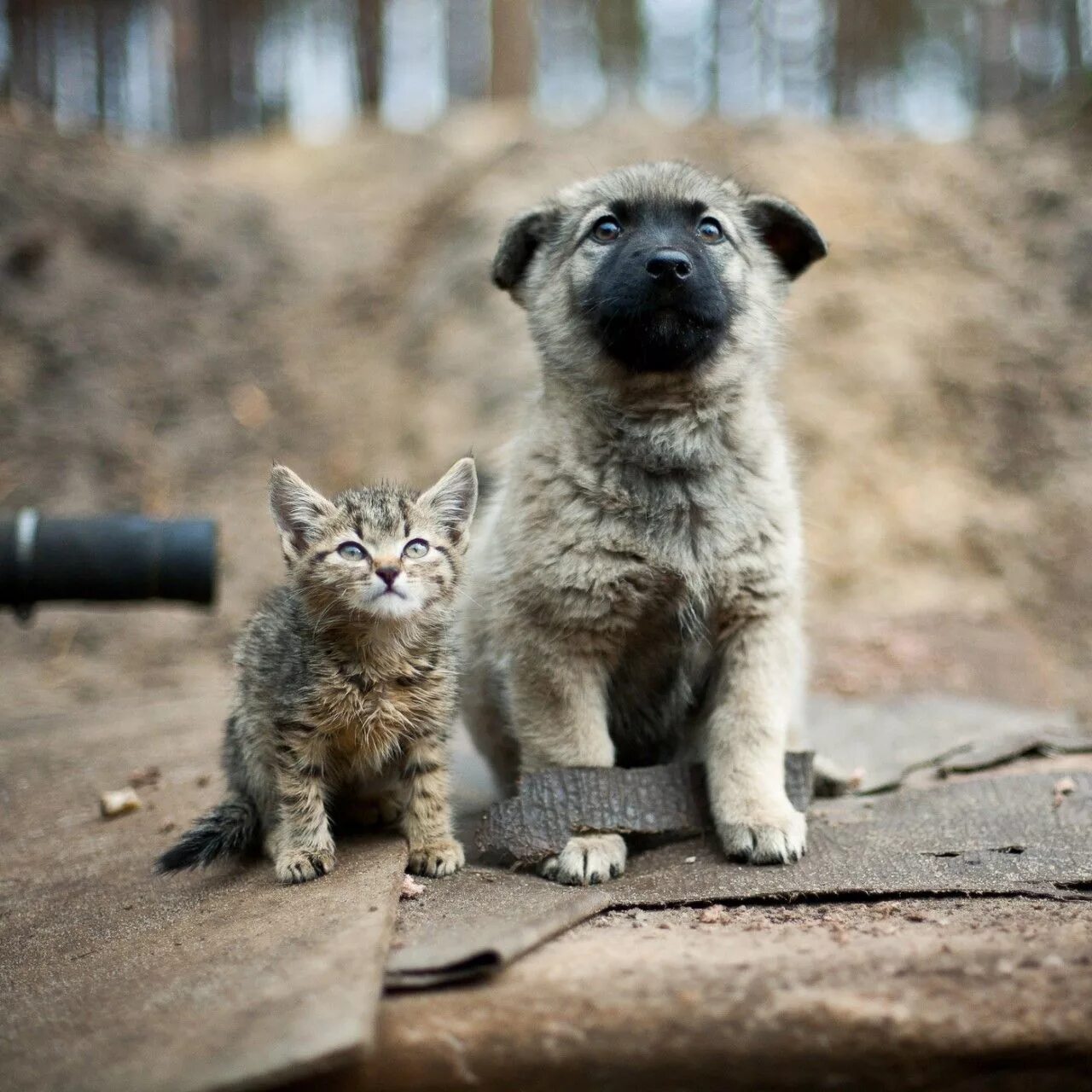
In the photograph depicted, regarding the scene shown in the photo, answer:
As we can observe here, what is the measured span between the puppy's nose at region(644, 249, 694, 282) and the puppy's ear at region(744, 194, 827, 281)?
80 cm

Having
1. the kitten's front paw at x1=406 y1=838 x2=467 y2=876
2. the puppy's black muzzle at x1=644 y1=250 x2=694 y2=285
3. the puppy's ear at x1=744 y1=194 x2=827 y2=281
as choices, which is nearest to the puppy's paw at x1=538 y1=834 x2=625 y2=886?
the kitten's front paw at x1=406 y1=838 x2=467 y2=876

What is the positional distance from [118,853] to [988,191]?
9262 millimetres

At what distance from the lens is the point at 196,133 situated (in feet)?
43.2

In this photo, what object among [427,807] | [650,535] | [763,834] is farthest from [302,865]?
[650,535]

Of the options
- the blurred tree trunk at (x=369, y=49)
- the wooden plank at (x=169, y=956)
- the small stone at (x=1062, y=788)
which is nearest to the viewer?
the wooden plank at (x=169, y=956)

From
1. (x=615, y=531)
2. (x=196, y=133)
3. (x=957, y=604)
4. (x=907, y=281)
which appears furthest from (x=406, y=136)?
(x=615, y=531)

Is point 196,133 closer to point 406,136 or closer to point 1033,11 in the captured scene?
point 406,136

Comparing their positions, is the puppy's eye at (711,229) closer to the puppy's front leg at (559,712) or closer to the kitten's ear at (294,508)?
the puppy's front leg at (559,712)

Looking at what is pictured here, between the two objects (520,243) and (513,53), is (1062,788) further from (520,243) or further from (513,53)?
(513,53)

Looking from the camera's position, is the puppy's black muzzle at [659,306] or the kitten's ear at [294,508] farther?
the puppy's black muzzle at [659,306]

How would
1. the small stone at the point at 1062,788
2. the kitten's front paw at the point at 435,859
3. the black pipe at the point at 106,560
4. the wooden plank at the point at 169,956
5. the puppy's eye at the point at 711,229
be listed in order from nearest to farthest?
the wooden plank at the point at 169,956 < the kitten's front paw at the point at 435,859 < the small stone at the point at 1062,788 < the puppy's eye at the point at 711,229 < the black pipe at the point at 106,560

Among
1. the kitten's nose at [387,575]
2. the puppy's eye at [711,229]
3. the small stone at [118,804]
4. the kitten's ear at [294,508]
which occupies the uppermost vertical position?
the puppy's eye at [711,229]

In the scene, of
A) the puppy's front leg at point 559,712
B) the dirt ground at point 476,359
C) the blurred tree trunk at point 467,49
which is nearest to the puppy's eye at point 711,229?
the puppy's front leg at point 559,712

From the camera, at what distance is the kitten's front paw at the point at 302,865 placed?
127 inches
